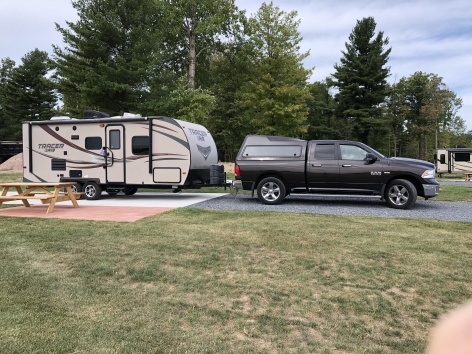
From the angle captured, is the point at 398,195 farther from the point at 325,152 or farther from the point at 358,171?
the point at 325,152

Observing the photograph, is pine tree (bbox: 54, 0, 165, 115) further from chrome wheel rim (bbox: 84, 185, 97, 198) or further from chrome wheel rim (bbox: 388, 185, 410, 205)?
chrome wheel rim (bbox: 388, 185, 410, 205)

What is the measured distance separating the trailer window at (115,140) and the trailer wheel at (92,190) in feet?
4.97

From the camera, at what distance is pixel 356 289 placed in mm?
4172

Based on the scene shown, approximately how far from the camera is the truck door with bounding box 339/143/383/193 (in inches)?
420

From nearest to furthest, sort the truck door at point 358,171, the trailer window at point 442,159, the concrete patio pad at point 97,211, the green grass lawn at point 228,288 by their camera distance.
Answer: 1. the green grass lawn at point 228,288
2. the concrete patio pad at point 97,211
3. the truck door at point 358,171
4. the trailer window at point 442,159

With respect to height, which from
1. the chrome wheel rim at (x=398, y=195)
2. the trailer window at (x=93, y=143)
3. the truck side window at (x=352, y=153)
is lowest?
the chrome wheel rim at (x=398, y=195)

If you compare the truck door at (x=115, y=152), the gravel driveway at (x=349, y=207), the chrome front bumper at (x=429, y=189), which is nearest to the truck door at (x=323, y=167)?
the gravel driveway at (x=349, y=207)

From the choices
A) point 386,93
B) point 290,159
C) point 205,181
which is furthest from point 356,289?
point 386,93

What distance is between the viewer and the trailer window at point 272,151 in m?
11.5

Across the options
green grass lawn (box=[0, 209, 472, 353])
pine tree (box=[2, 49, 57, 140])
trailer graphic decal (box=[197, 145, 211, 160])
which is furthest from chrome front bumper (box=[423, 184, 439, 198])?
pine tree (box=[2, 49, 57, 140])

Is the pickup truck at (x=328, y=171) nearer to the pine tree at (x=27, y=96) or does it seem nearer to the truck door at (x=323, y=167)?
the truck door at (x=323, y=167)

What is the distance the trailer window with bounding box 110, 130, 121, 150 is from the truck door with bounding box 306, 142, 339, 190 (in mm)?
6496

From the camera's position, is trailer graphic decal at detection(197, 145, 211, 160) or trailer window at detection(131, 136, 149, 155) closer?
trailer window at detection(131, 136, 149, 155)

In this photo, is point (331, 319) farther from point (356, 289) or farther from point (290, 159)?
point (290, 159)
